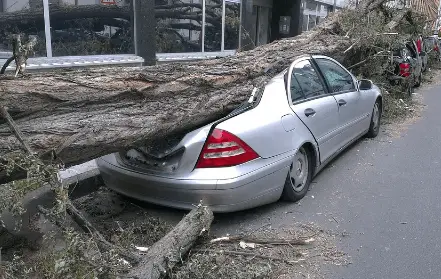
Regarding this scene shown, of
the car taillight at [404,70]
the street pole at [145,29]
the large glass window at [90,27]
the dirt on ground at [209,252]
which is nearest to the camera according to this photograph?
the dirt on ground at [209,252]

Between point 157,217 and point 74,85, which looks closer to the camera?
point 74,85

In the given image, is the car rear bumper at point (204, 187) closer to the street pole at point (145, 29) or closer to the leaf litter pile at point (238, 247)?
the leaf litter pile at point (238, 247)

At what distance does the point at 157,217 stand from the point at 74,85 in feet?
4.80

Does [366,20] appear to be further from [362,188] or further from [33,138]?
[33,138]

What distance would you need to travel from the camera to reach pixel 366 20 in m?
10.1

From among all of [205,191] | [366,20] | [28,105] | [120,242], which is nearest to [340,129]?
[205,191]

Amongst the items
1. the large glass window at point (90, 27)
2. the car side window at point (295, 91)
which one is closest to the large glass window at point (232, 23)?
the large glass window at point (90, 27)

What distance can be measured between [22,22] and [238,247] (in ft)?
19.3

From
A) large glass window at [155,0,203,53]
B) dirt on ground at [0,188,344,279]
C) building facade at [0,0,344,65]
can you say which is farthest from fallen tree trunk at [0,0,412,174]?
large glass window at [155,0,203,53]

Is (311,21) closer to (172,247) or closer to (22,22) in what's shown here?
(22,22)

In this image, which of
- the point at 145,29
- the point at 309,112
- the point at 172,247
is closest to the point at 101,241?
the point at 172,247

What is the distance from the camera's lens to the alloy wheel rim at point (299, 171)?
15.4 ft

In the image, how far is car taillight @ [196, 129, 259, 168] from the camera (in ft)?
12.9

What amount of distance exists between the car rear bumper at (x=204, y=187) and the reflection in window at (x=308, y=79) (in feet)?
3.46
